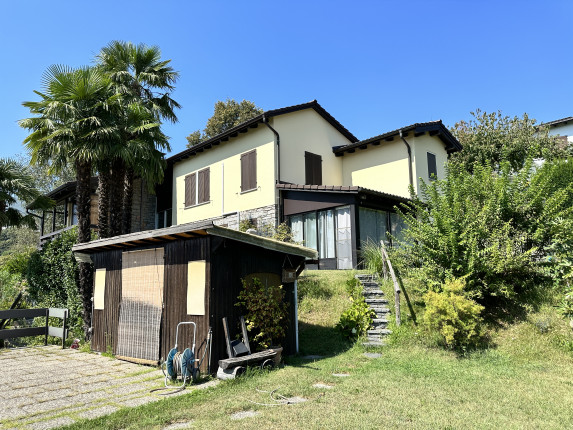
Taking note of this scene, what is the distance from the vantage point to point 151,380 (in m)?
7.06

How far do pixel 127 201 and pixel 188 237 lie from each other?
23.8ft

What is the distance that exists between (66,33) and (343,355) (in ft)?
30.1

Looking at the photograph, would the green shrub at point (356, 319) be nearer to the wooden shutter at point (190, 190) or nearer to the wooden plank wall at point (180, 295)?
the wooden plank wall at point (180, 295)

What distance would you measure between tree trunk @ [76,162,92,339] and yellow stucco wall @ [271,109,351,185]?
7142 millimetres

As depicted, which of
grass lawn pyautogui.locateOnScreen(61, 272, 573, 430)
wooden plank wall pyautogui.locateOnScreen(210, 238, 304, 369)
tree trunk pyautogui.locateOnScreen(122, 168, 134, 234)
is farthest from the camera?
tree trunk pyautogui.locateOnScreen(122, 168, 134, 234)

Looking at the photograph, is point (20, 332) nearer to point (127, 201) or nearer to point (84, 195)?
point (84, 195)

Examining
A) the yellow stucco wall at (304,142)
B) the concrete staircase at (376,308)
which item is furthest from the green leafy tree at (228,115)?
the concrete staircase at (376,308)

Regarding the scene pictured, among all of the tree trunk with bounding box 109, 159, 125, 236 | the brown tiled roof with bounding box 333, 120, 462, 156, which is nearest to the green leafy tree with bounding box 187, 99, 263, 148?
the brown tiled roof with bounding box 333, 120, 462, 156

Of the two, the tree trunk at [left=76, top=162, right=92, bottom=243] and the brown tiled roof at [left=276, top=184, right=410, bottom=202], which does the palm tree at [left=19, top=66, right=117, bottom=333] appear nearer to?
the tree trunk at [left=76, top=162, right=92, bottom=243]

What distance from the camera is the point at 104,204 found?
12867mm

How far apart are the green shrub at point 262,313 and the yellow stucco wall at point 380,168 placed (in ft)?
32.9

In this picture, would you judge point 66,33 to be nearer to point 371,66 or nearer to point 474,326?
point 371,66

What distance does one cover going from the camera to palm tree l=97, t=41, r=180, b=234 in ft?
43.6

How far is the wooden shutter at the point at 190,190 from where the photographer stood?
19984 millimetres
